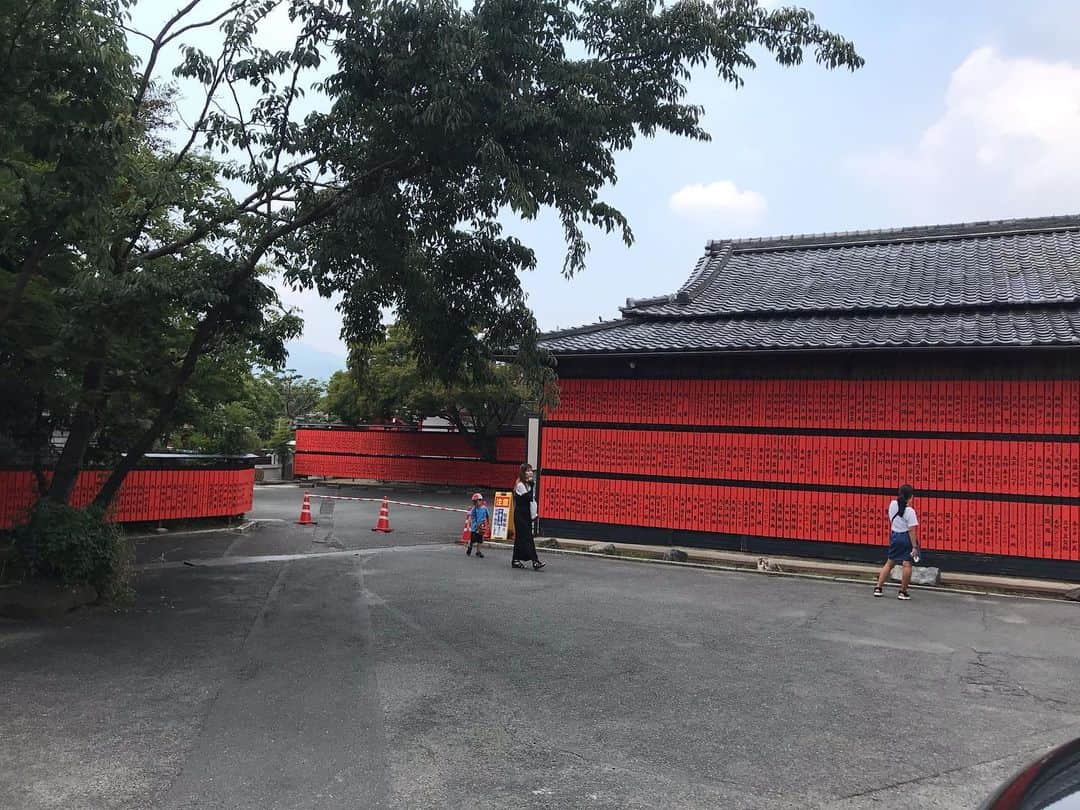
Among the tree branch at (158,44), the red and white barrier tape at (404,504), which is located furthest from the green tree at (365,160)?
the red and white barrier tape at (404,504)

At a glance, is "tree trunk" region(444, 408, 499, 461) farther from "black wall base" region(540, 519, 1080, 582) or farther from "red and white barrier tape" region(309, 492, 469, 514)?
"black wall base" region(540, 519, 1080, 582)

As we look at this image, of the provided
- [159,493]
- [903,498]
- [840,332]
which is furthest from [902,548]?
[159,493]

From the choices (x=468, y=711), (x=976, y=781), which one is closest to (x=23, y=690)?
(x=468, y=711)

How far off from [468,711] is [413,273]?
4821 millimetres

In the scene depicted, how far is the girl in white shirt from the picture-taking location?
1077cm

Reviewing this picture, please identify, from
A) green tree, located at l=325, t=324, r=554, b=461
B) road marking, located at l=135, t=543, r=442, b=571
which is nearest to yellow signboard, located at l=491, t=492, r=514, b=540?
road marking, located at l=135, t=543, r=442, b=571

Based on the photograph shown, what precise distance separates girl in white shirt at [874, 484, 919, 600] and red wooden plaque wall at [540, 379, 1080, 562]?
230 centimetres

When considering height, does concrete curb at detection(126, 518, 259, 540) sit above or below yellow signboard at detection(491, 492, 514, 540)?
below

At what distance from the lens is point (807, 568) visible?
13.1m

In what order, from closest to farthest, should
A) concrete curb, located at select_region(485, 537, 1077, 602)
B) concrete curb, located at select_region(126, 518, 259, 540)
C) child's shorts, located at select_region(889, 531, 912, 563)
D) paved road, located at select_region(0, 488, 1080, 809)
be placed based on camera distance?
paved road, located at select_region(0, 488, 1080, 809) → child's shorts, located at select_region(889, 531, 912, 563) → concrete curb, located at select_region(485, 537, 1077, 602) → concrete curb, located at select_region(126, 518, 259, 540)

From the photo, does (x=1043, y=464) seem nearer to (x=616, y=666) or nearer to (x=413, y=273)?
(x=616, y=666)

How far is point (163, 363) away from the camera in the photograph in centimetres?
1053

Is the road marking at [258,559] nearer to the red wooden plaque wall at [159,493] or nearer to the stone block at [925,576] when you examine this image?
the red wooden plaque wall at [159,493]

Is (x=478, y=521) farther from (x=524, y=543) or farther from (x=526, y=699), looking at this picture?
(x=526, y=699)
